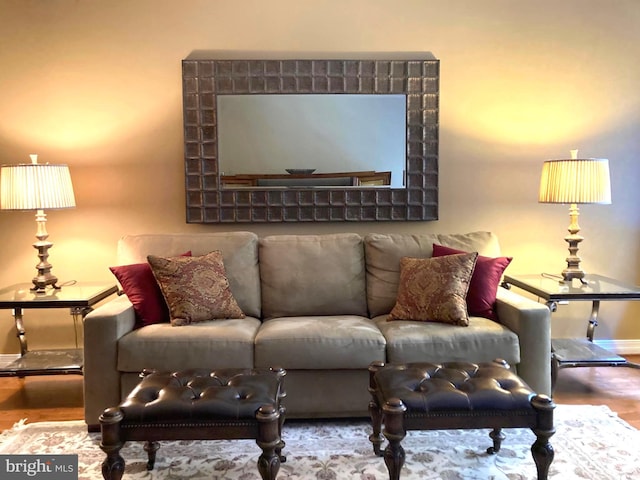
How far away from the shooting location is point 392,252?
3.01 meters

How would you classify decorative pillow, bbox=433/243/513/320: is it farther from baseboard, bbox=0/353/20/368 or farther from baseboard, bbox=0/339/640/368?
baseboard, bbox=0/353/20/368

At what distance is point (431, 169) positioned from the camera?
337 centimetres

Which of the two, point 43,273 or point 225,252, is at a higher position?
point 225,252

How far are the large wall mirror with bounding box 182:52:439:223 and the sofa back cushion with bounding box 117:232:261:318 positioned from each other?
0.36 m

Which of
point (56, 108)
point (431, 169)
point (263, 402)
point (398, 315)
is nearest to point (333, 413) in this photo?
point (398, 315)

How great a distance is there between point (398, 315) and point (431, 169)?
44.7 inches

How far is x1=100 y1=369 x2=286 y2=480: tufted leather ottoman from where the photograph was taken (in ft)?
5.61

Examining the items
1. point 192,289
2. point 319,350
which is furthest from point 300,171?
point 319,350

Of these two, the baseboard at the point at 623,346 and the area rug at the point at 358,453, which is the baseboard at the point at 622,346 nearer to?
the baseboard at the point at 623,346

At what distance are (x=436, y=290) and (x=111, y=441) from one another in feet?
5.48

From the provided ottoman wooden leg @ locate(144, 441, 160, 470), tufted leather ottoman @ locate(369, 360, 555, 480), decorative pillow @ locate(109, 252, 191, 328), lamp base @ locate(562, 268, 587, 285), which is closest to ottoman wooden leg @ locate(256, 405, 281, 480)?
tufted leather ottoman @ locate(369, 360, 555, 480)

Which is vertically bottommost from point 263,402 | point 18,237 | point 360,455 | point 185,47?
point 360,455

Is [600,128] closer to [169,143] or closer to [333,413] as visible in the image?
[333,413]

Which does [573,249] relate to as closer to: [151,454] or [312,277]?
[312,277]
